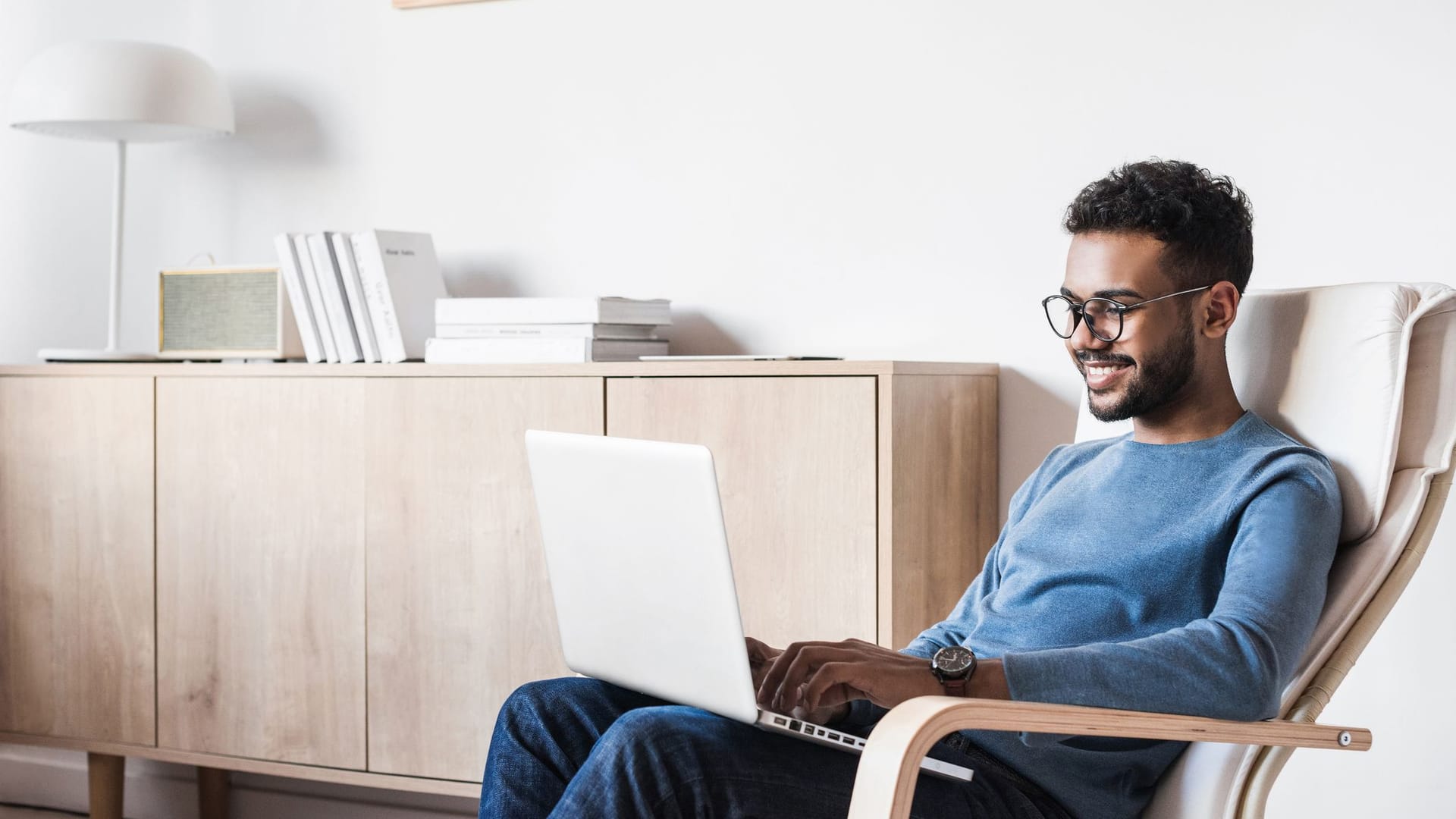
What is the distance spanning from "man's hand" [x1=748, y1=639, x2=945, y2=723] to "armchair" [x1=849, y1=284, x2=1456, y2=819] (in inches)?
2.9

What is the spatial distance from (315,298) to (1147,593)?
165cm

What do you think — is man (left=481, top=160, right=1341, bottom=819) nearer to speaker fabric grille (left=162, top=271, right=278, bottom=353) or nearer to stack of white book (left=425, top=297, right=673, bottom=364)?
stack of white book (left=425, top=297, right=673, bottom=364)

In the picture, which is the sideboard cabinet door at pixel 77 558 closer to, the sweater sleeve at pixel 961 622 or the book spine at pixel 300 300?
the book spine at pixel 300 300

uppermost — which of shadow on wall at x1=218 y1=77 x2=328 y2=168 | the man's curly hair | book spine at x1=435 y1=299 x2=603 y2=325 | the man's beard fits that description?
shadow on wall at x1=218 y1=77 x2=328 y2=168

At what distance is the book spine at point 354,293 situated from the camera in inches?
96.7

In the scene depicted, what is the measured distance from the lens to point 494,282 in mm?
2674

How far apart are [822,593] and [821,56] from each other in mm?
997

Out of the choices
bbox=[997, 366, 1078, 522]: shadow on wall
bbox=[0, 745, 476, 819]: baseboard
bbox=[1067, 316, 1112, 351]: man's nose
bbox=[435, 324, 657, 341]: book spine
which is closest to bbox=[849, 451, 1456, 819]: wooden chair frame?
bbox=[1067, 316, 1112, 351]: man's nose

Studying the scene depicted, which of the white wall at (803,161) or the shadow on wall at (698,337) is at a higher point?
the white wall at (803,161)

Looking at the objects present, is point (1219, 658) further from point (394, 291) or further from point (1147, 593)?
point (394, 291)

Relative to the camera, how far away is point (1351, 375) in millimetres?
1495

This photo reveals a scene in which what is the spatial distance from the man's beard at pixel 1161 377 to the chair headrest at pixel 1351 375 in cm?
15

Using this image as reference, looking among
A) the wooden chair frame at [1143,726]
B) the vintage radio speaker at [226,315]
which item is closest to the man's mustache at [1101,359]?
the wooden chair frame at [1143,726]

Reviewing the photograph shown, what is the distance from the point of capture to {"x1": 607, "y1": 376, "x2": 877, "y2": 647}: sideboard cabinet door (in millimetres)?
1974
